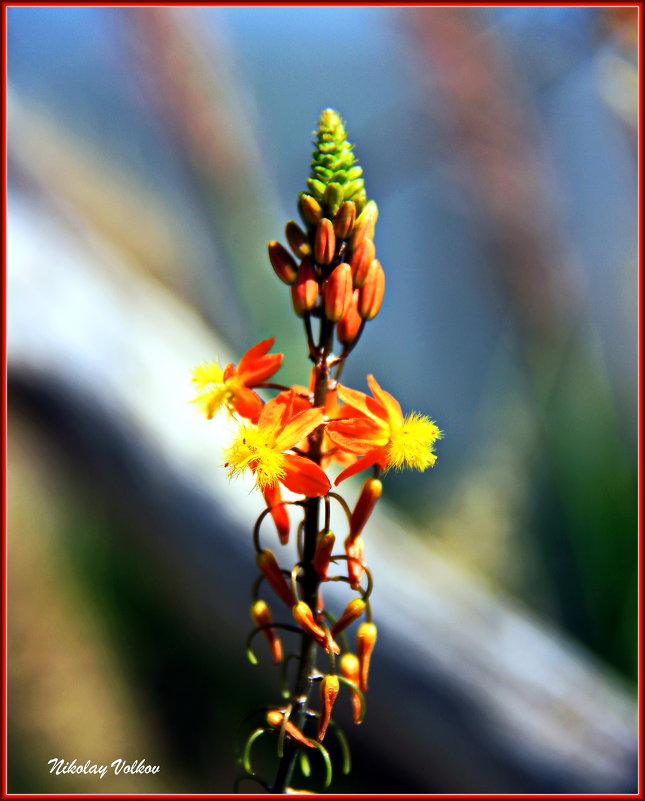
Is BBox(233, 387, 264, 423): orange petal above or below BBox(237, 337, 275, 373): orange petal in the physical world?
below

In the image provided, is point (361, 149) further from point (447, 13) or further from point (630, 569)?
point (630, 569)

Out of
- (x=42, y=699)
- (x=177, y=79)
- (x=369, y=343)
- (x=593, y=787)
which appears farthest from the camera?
(x=369, y=343)

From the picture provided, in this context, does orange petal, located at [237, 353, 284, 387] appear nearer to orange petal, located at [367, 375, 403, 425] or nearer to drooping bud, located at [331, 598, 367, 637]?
orange petal, located at [367, 375, 403, 425]

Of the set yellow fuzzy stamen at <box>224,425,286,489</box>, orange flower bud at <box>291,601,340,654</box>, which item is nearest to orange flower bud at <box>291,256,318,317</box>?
yellow fuzzy stamen at <box>224,425,286,489</box>

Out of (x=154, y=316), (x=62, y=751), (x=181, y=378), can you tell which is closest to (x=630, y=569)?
(x=181, y=378)

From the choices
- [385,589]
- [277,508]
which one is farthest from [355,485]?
[277,508]

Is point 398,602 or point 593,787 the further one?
point 398,602

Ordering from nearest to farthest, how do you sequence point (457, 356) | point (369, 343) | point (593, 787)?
point (593, 787) < point (369, 343) < point (457, 356)
